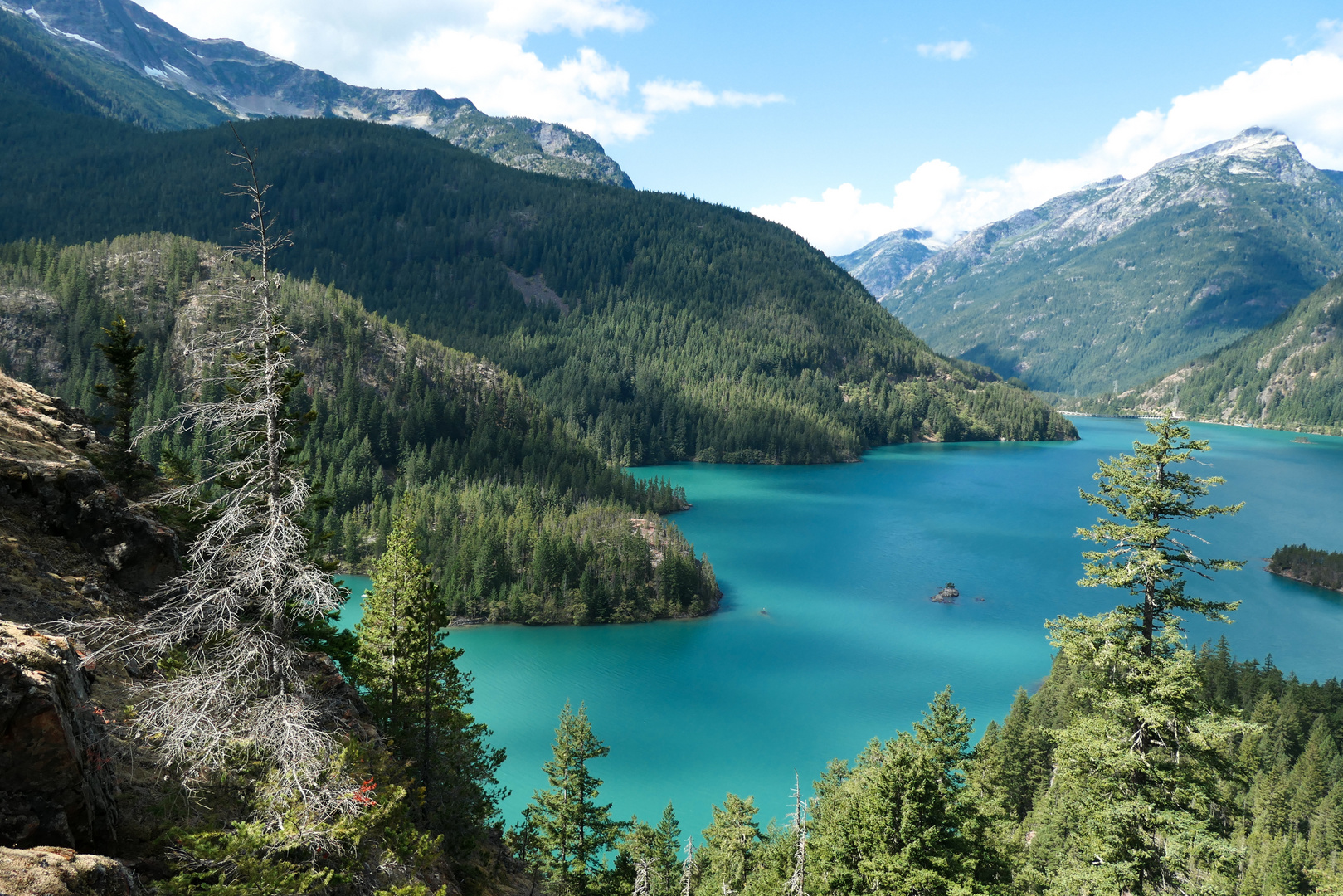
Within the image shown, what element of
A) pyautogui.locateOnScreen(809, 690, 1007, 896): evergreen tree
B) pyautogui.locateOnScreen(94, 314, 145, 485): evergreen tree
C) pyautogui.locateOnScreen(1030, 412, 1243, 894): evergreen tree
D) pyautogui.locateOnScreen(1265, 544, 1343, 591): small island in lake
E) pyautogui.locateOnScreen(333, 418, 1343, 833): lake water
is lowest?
pyautogui.locateOnScreen(333, 418, 1343, 833): lake water

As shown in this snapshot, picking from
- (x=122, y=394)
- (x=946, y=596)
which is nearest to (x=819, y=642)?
(x=946, y=596)

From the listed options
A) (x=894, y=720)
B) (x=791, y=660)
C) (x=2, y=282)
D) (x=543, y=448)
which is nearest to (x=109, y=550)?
(x=894, y=720)

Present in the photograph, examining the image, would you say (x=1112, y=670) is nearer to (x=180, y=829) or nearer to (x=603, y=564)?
(x=180, y=829)

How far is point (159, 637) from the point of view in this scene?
1170cm

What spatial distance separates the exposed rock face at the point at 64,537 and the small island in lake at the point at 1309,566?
5115 inches

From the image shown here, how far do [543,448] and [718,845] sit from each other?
364 feet

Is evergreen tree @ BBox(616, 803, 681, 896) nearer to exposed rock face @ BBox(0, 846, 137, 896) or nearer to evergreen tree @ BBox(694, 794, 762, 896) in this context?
evergreen tree @ BBox(694, 794, 762, 896)

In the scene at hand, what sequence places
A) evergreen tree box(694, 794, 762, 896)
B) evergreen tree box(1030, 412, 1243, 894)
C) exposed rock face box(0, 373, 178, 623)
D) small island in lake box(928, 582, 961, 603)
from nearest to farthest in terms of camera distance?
exposed rock face box(0, 373, 178, 623) → evergreen tree box(1030, 412, 1243, 894) → evergreen tree box(694, 794, 762, 896) → small island in lake box(928, 582, 961, 603)

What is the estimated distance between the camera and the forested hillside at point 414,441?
81875 millimetres

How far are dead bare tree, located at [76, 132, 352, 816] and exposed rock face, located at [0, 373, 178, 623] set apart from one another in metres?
1.84

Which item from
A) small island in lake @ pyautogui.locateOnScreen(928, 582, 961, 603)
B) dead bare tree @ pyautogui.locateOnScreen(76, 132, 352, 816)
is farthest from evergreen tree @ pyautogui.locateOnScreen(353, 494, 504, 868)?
small island in lake @ pyautogui.locateOnScreen(928, 582, 961, 603)

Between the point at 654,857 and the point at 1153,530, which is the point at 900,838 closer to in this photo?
the point at 1153,530

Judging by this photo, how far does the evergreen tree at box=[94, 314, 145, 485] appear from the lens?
2273cm

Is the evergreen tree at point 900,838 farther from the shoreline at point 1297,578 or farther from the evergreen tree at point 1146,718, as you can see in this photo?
the shoreline at point 1297,578
